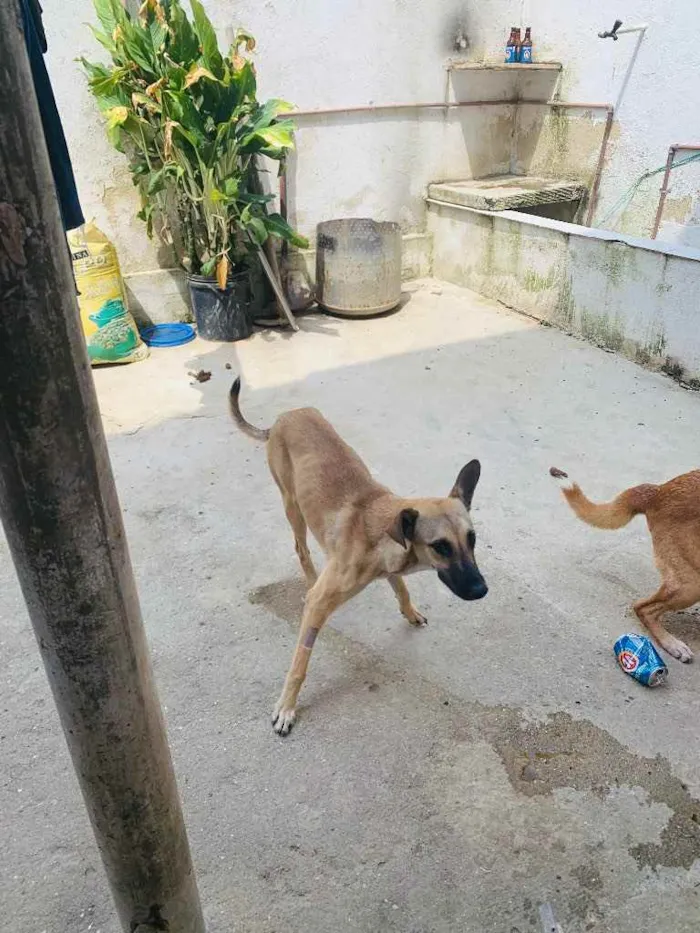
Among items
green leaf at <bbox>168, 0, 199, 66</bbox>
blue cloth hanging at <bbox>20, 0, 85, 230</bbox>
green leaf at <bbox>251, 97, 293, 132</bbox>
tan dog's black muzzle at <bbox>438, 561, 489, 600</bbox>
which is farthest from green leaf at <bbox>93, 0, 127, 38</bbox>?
tan dog's black muzzle at <bbox>438, 561, 489, 600</bbox>

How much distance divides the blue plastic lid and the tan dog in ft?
12.1

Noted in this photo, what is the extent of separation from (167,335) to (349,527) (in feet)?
15.4

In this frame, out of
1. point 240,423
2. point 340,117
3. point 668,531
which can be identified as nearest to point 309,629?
point 240,423

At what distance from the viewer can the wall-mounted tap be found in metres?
7.07

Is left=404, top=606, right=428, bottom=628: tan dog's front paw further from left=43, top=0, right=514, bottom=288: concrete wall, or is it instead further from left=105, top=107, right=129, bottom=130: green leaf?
left=43, top=0, right=514, bottom=288: concrete wall

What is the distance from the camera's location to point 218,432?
5020mm

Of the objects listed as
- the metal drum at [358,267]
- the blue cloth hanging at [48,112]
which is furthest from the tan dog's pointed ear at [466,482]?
the metal drum at [358,267]

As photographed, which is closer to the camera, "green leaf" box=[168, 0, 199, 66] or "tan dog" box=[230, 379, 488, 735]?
"tan dog" box=[230, 379, 488, 735]

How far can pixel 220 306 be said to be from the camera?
6.57 meters

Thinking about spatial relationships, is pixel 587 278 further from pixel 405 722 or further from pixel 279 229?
pixel 405 722

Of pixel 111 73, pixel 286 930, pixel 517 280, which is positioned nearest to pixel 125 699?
pixel 286 930

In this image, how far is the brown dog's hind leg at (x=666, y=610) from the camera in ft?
9.71

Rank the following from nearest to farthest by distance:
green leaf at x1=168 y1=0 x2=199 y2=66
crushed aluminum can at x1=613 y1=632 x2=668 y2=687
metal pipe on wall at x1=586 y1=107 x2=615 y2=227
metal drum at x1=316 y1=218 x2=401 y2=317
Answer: crushed aluminum can at x1=613 y1=632 x2=668 y2=687, green leaf at x1=168 y1=0 x2=199 y2=66, metal drum at x1=316 y1=218 x2=401 y2=317, metal pipe on wall at x1=586 y1=107 x2=615 y2=227

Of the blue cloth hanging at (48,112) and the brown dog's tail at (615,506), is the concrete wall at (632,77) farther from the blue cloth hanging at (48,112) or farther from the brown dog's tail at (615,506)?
the blue cloth hanging at (48,112)
